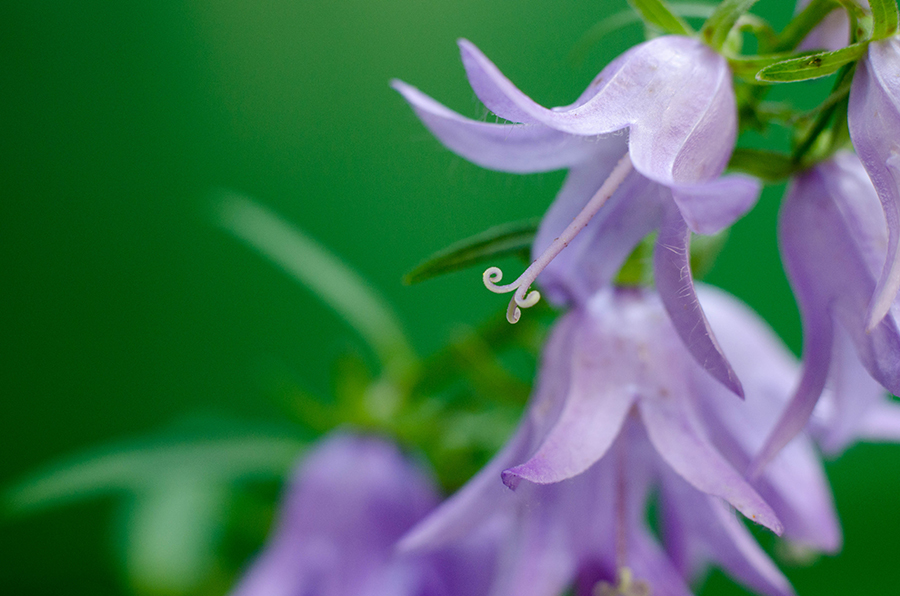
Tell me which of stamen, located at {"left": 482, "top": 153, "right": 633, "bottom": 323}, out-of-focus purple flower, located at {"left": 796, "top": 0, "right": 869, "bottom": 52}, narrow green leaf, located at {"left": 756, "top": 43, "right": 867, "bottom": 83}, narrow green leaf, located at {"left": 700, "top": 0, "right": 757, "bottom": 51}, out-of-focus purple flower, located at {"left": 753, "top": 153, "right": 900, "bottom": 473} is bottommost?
out-of-focus purple flower, located at {"left": 753, "top": 153, "right": 900, "bottom": 473}

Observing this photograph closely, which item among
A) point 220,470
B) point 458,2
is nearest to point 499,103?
point 220,470

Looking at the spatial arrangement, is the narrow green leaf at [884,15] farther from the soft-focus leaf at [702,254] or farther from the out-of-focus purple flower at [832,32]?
the soft-focus leaf at [702,254]

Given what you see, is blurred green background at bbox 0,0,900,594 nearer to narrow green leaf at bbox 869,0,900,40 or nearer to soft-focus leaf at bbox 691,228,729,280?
soft-focus leaf at bbox 691,228,729,280

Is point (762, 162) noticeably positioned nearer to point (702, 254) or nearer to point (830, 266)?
point (830, 266)

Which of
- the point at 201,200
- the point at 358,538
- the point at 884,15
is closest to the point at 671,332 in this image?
the point at 884,15

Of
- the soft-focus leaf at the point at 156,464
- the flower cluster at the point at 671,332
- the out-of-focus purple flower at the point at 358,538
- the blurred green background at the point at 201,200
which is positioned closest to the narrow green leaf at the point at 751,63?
the flower cluster at the point at 671,332

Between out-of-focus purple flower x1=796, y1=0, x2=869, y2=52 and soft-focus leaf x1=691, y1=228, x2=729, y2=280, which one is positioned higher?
out-of-focus purple flower x1=796, y1=0, x2=869, y2=52

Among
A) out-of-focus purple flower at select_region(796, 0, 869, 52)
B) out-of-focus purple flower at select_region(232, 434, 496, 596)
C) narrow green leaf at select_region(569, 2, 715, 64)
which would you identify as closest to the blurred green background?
out-of-focus purple flower at select_region(232, 434, 496, 596)

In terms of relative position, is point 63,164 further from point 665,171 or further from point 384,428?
point 665,171
